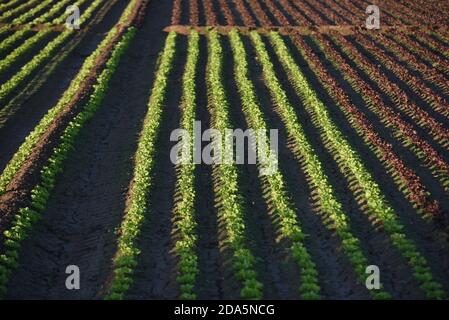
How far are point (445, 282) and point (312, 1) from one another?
34.7 m

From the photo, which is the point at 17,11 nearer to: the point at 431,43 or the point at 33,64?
the point at 33,64

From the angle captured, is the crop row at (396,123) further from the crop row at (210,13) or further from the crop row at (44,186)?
the crop row at (44,186)

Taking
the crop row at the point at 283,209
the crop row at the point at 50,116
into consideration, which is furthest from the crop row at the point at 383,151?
the crop row at the point at 50,116

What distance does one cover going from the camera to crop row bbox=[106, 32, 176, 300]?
12.7 m

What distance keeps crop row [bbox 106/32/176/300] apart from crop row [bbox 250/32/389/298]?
552 centimetres

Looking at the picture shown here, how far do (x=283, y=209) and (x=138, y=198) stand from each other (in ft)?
15.3

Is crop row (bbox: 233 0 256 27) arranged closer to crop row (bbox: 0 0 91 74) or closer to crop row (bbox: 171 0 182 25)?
crop row (bbox: 171 0 182 25)

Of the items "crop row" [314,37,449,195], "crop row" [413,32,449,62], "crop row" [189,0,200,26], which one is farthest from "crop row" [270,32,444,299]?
"crop row" [189,0,200,26]

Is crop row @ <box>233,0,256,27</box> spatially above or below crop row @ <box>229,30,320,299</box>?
above

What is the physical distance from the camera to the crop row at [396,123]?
17.5 meters

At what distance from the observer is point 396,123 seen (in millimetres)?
20641

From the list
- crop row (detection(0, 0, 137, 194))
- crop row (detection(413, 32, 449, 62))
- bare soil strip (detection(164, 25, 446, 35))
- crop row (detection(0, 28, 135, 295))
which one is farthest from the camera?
bare soil strip (detection(164, 25, 446, 35))

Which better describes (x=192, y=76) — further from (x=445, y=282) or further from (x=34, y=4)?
(x=34, y=4)

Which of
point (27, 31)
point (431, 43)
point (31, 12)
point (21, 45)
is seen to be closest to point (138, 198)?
point (21, 45)
